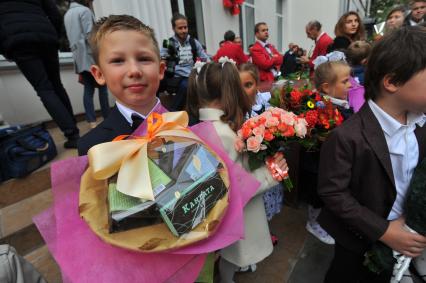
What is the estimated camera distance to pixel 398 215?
1334 millimetres

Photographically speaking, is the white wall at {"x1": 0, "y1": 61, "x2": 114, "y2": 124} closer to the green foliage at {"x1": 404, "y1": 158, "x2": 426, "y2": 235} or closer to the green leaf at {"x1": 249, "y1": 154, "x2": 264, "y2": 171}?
the green leaf at {"x1": 249, "y1": 154, "x2": 264, "y2": 171}

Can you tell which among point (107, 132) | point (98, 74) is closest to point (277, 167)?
point (107, 132)

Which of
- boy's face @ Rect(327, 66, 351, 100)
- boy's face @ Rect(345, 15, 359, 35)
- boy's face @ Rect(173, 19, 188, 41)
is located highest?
boy's face @ Rect(173, 19, 188, 41)

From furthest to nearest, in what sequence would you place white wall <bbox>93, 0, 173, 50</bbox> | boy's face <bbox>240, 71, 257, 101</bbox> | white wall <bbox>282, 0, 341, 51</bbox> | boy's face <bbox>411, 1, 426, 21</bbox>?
white wall <bbox>282, 0, 341, 51</bbox>
white wall <bbox>93, 0, 173, 50</bbox>
boy's face <bbox>411, 1, 426, 21</bbox>
boy's face <bbox>240, 71, 257, 101</bbox>

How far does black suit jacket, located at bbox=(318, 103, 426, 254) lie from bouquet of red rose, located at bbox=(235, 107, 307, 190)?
225mm

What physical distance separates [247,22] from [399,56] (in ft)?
28.9

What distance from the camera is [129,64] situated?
98 cm

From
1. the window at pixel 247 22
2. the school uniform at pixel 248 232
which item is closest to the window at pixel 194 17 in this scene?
the window at pixel 247 22

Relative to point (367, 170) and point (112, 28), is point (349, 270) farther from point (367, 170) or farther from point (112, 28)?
point (112, 28)

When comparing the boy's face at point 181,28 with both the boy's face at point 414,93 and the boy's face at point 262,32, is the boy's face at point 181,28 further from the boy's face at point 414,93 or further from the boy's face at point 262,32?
the boy's face at point 414,93

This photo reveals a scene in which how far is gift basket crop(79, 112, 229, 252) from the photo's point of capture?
0.70 metres

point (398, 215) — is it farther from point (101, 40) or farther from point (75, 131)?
point (75, 131)

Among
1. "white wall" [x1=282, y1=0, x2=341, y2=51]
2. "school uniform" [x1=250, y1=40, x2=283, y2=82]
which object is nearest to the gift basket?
"school uniform" [x1=250, y1=40, x2=283, y2=82]

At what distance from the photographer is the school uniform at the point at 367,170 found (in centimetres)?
124
